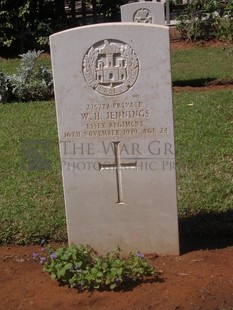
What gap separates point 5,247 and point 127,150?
4.44ft

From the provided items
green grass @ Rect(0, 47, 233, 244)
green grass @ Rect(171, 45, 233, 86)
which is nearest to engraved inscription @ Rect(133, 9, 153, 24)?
green grass @ Rect(171, 45, 233, 86)

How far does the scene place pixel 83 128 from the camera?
447 centimetres

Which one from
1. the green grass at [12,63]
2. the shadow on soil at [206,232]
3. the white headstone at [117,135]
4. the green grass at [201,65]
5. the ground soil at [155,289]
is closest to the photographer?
the ground soil at [155,289]

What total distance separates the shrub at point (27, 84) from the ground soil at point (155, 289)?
5738 mm

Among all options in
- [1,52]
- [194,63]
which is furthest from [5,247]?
[1,52]

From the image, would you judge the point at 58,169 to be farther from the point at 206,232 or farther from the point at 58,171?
the point at 206,232

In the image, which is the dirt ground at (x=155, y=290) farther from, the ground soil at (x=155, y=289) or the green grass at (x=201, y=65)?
the green grass at (x=201, y=65)

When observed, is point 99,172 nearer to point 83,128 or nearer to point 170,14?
point 83,128

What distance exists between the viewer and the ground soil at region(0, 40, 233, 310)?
4.12 metres

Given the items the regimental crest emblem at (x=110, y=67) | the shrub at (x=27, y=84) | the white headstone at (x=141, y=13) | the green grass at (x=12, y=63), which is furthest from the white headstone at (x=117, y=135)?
the green grass at (x=12, y=63)

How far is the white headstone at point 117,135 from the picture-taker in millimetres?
4305

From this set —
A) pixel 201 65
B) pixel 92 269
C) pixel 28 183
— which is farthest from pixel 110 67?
pixel 201 65

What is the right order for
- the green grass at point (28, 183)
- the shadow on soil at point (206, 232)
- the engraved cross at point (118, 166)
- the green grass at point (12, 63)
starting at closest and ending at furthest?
1. the engraved cross at point (118, 166)
2. the shadow on soil at point (206, 232)
3. the green grass at point (28, 183)
4. the green grass at point (12, 63)

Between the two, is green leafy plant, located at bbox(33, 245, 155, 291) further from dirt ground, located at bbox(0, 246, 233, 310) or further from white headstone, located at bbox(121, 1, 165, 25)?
white headstone, located at bbox(121, 1, 165, 25)
